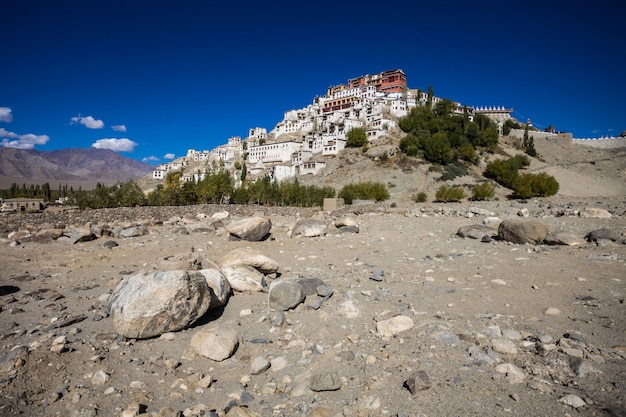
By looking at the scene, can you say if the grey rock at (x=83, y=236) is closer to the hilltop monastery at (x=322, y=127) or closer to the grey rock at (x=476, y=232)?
the grey rock at (x=476, y=232)

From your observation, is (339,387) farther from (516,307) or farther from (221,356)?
(516,307)

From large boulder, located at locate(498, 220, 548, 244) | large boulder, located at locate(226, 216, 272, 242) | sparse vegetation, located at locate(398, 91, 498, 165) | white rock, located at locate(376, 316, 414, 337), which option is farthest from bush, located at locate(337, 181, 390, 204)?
white rock, located at locate(376, 316, 414, 337)

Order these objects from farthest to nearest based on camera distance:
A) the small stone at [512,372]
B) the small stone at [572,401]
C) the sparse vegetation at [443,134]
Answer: the sparse vegetation at [443,134]
the small stone at [512,372]
the small stone at [572,401]

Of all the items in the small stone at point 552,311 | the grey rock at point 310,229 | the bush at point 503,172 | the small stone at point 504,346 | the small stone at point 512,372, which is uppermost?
the bush at point 503,172

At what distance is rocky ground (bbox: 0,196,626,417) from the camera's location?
344 centimetres

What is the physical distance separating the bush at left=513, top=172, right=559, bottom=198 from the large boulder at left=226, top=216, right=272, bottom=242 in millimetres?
42666

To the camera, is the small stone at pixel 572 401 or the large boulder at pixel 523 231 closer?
the small stone at pixel 572 401

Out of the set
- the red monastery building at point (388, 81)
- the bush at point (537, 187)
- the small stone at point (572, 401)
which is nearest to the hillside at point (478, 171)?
the bush at point (537, 187)

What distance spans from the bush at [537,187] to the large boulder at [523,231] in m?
39.2

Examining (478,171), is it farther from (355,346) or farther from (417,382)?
(417,382)

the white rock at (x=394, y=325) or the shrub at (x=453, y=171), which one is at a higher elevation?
the shrub at (x=453, y=171)

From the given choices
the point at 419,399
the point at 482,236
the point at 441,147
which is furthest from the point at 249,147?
the point at 419,399

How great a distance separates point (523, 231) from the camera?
979 centimetres

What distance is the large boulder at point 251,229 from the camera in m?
12.1
